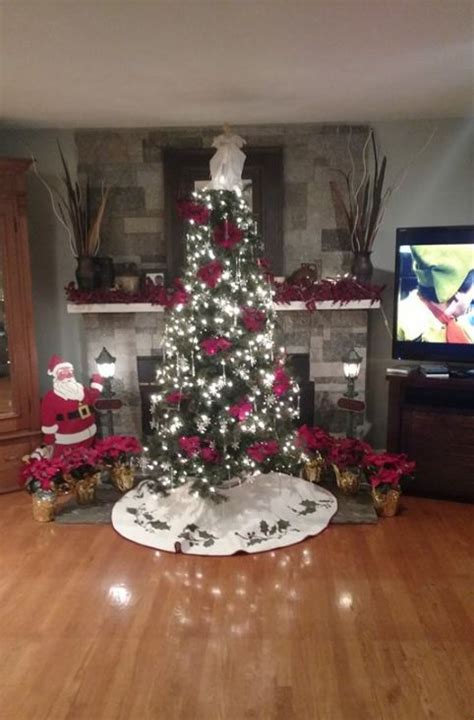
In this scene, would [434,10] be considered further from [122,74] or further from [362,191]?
[362,191]

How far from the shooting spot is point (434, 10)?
78.2 inches

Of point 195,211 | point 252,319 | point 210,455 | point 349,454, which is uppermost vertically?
point 195,211

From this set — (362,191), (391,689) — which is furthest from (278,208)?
(391,689)

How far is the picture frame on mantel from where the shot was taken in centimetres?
371

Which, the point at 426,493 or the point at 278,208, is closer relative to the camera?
the point at 426,493

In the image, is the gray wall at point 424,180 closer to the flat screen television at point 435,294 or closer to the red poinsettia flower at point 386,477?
→ the flat screen television at point 435,294

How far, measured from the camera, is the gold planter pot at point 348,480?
131 inches

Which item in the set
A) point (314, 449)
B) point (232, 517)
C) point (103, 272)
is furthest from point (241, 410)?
point (103, 272)

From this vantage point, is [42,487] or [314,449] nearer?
[42,487]

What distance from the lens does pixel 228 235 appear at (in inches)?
113

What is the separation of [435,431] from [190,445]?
1.47 metres

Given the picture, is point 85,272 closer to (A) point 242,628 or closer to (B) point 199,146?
(B) point 199,146

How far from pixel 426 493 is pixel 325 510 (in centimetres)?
67

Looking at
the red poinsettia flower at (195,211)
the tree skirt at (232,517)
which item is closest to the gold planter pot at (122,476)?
the tree skirt at (232,517)
